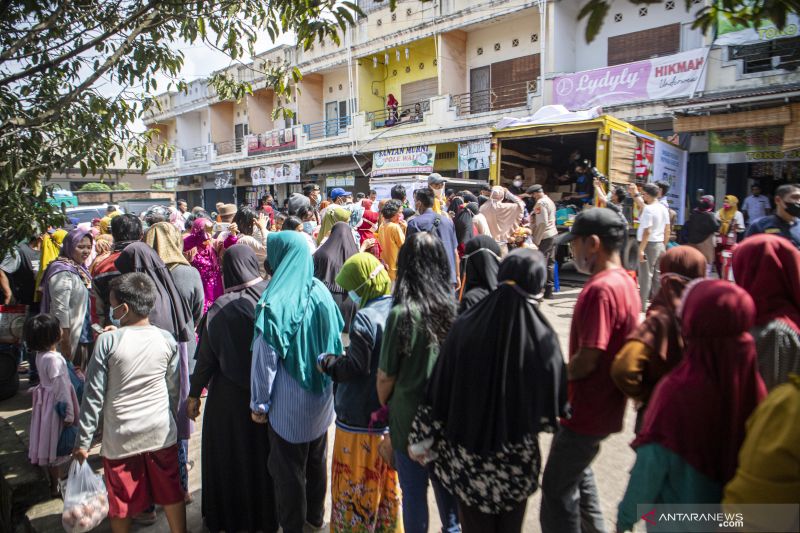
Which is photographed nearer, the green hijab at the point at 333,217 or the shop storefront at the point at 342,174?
the green hijab at the point at 333,217

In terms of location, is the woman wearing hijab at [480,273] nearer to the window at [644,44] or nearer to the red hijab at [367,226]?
the red hijab at [367,226]

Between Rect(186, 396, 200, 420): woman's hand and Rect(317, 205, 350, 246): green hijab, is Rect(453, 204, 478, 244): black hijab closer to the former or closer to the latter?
Rect(317, 205, 350, 246): green hijab

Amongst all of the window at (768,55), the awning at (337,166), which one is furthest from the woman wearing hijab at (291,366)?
the awning at (337,166)

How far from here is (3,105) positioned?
3.21 m

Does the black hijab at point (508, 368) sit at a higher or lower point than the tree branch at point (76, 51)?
lower

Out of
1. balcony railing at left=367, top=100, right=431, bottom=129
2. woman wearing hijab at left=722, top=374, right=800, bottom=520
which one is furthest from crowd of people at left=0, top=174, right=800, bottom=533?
balcony railing at left=367, top=100, right=431, bottom=129

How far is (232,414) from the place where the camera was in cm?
283

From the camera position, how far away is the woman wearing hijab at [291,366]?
2.56 meters

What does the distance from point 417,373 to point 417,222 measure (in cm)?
323

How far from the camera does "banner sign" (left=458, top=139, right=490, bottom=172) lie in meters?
14.4

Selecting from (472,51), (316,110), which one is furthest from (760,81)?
(316,110)

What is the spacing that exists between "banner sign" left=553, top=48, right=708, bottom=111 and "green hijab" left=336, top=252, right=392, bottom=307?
11.0 meters

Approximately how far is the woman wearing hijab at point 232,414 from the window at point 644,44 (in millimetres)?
13072

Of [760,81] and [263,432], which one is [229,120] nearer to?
[760,81]
